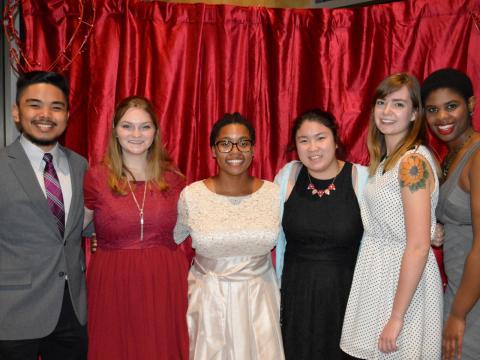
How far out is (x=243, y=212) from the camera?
215 centimetres

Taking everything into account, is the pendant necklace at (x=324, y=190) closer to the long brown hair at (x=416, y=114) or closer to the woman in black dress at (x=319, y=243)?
the woman in black dress at (x=319, y=243)

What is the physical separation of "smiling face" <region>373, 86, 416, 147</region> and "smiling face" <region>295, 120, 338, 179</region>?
29 cm

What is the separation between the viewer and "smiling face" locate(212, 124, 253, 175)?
7.16 feet

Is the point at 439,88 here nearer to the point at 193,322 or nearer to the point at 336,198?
the point at 336,198

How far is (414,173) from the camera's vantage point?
172cm

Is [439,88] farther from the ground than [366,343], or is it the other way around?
[439,88]

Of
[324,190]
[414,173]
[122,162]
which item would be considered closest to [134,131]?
[122,162]

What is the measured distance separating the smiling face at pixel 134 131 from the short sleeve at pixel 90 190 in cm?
21

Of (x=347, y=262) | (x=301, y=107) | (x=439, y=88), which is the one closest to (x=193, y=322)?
(x=347, y=262)

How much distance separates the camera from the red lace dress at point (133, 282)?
2064 mm

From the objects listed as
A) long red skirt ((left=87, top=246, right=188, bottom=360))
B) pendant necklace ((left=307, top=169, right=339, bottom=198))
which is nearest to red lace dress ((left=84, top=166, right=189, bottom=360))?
long red skirt ((left=87, top=246, right=188, bottom=360))

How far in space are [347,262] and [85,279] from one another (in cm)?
126

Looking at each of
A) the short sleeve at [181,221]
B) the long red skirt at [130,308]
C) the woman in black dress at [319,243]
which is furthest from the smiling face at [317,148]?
the long red skirt at [130,308]

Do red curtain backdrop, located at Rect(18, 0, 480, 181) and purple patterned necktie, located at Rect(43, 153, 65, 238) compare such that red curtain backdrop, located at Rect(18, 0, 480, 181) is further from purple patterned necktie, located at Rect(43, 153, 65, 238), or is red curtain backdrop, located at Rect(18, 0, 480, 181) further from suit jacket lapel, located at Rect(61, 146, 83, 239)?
purple patterned necktie, located at Rect(43, 153, 65, 238)
